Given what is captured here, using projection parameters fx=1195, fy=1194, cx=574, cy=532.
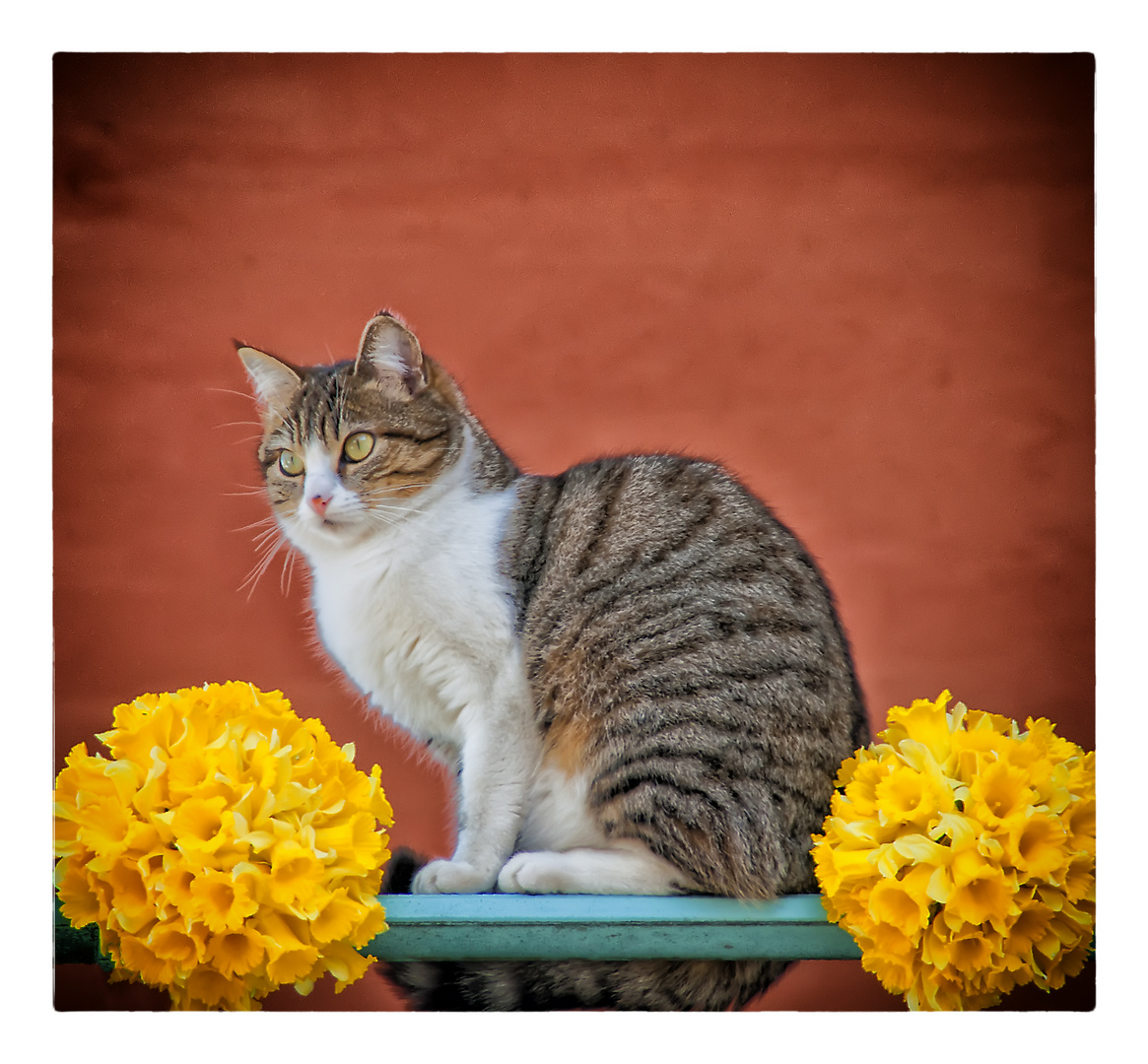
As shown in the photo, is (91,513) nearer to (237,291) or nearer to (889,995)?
(237,291)

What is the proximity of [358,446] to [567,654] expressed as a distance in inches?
15.9

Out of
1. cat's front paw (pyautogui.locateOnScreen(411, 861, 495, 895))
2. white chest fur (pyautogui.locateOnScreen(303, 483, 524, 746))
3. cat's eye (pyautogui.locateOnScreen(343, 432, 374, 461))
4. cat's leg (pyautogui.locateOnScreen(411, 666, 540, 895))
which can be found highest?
cat's eye (pyautogui.locateOnScreen(343, 432, 374, 461))

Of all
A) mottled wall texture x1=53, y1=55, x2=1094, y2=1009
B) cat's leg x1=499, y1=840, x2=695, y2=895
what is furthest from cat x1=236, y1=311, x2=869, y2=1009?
mottled wall texture x1=53, y1=55, x2=1094, y2=1009

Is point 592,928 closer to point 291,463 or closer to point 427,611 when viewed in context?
point 427,611

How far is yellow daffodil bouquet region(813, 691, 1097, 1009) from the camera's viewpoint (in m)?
1.42

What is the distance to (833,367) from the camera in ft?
5.85

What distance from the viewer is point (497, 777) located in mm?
1568

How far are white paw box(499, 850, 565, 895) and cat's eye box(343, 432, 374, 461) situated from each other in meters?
0.58

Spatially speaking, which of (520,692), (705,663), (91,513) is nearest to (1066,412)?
(705,663)

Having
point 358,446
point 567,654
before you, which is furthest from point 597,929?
point 358,446

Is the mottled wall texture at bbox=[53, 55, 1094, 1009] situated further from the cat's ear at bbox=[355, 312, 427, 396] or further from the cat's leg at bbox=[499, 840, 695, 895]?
the cat's leg at bbox=[499, 840, 695, 895]

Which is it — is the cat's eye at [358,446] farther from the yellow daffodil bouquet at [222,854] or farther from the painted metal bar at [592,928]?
the painted metal bar at [592,928]

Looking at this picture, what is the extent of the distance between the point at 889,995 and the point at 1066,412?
847mm

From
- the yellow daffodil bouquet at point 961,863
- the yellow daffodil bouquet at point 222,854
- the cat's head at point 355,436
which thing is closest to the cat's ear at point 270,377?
the cat's head at point 355,436
